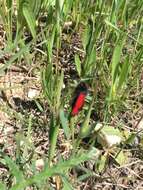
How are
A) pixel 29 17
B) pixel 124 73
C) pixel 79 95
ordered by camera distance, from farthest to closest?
pixel 29 17, pixel 124 73, pixel 79 95

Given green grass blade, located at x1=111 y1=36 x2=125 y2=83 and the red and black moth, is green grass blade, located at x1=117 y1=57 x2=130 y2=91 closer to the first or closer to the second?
green grass blade, located at x1=111 y1=36 x2=125 y2=83

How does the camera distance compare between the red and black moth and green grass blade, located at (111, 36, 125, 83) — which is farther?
green grass blade, located at (111, 36, 125, 83)

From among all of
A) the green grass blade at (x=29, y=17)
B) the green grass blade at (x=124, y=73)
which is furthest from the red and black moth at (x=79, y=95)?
the green grass blade at (x=29, y=17)

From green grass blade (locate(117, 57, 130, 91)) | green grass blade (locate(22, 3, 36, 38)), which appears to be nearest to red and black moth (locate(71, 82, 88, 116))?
green grass blade (locate(117, 57, 130, 91))

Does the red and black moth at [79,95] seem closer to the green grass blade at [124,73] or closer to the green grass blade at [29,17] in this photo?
the green grass blade at [124,73]

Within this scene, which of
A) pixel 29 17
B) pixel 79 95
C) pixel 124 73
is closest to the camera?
pixel 79 95

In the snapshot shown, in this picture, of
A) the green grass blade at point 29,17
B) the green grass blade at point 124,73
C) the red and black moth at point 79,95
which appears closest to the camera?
the red and black moth at point 79,95

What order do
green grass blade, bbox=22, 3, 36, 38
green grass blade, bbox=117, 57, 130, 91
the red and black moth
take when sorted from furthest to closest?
A: green grass blade, bbox=22, 3, 36, 38 → green grass blade, bbox=117, 57, 130, 91 → the red and black moth

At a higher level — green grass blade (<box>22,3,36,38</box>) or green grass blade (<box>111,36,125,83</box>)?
green grass blade (<box>22,3,36,38</box>)

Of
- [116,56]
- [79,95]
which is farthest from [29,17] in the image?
[79,95]

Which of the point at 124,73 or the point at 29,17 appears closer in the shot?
the point at 124,73

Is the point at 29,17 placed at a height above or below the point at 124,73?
above

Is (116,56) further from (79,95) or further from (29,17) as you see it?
(79,95)
